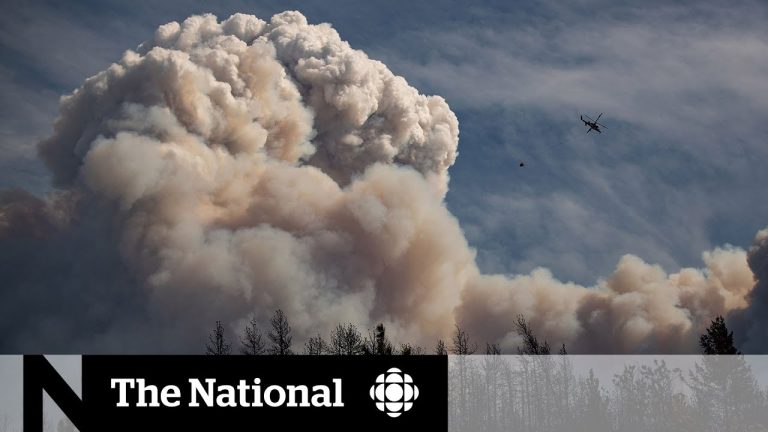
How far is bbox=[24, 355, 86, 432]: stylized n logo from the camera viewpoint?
12531 mm

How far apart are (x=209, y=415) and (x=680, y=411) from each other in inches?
2355

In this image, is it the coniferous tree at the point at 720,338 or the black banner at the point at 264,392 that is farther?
the coniferous tree at the point at 720,338

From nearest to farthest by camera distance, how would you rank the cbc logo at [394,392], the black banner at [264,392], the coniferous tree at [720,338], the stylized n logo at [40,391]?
the stylized n logo at [40,391], the black banner at [264,392], the cbc logo at [394,392], the coniferous tree at [720,338]

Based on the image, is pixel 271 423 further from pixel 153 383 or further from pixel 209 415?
pixel 153 383

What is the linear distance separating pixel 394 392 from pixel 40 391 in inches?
260

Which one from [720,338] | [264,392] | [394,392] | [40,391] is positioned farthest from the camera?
[720,338]

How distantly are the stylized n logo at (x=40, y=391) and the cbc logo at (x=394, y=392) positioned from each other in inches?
222

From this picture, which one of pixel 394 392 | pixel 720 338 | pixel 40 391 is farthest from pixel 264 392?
pixel 720 338

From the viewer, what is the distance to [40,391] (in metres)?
12.8

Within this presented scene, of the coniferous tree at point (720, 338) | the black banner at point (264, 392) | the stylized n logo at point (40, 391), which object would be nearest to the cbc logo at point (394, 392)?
the black banner at point (264, 392)

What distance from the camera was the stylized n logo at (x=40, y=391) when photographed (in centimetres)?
1253

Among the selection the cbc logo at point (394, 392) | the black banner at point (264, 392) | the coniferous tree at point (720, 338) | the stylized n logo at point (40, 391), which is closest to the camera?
the stylized n logo at point (40, 391)

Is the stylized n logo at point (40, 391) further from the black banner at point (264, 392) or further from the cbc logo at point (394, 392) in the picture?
the cbc logo at point (394, 392)

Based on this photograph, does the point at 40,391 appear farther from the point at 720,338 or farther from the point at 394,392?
the point at 720,338
